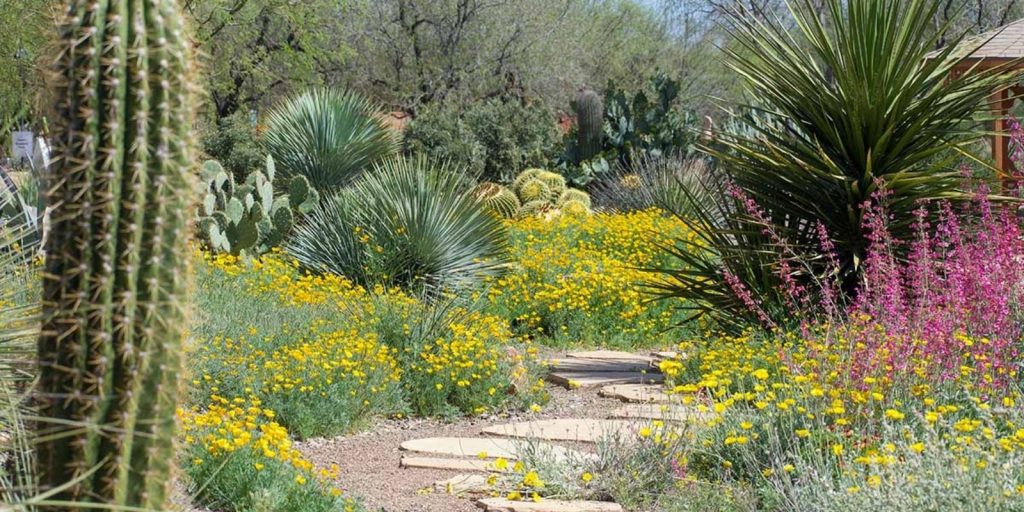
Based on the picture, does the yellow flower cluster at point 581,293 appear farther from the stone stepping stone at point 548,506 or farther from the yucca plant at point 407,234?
the stone stepping stone at point 548,506

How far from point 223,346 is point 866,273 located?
3.78 m

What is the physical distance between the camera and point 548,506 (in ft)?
16.0

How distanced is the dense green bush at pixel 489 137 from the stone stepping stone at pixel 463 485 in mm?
12935

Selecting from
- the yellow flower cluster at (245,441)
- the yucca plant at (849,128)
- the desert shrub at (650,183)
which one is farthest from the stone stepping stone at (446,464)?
the desert shrub at (650,183)

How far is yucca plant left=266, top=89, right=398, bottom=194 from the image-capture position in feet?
47.5

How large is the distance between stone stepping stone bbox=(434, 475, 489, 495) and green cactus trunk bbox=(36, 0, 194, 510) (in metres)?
3.13

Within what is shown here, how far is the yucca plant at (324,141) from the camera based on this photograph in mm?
14492

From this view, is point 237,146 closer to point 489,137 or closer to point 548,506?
point 489,137

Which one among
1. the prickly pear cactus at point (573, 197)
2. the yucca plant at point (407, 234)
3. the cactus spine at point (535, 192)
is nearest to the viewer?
the yucca plant at point (407, 234)

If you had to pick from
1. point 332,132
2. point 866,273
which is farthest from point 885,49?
point 332,132

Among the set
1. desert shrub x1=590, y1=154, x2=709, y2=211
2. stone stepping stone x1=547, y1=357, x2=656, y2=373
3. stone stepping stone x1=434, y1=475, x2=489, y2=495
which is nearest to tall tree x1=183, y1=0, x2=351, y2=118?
desert shrub x1=590, y1=154, x2=709, y2=211

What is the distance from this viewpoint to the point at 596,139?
69.3 feet

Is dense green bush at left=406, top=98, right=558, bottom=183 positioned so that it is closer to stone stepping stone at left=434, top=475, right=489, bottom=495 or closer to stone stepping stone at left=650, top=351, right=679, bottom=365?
stone stepping stone at left=650, top=351, right=679, bottom=365

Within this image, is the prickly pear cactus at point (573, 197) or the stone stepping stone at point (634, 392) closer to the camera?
the stone stepping stone at point (634, 392)
